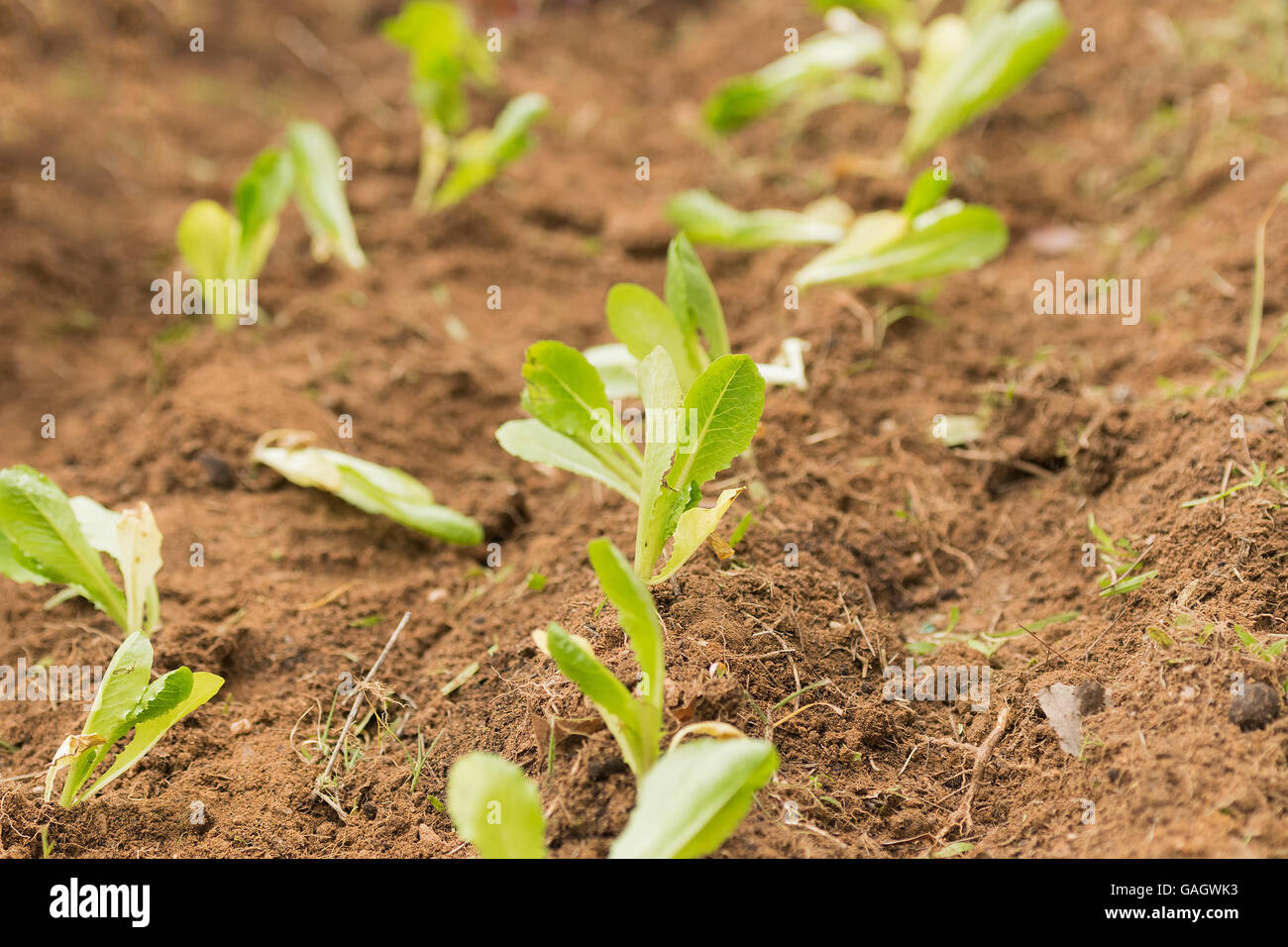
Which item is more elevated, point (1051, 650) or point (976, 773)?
point (1051, 650)

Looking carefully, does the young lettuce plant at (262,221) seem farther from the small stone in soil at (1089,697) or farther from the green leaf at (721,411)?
the small stone in soil at (1089,697)

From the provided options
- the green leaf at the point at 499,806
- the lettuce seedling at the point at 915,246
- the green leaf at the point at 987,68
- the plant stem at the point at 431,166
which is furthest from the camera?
the plant stem at the point at 431,166

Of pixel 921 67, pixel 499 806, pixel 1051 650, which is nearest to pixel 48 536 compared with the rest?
pixel 499 806

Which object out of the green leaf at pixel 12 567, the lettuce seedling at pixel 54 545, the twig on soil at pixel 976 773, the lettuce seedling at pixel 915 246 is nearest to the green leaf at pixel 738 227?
the lettuce seedling at pixel 915 246

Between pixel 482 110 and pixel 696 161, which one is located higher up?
pixel 482 110

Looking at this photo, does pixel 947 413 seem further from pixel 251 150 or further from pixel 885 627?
pixel 251 150

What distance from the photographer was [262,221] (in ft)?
7.04

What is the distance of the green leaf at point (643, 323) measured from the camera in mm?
1553

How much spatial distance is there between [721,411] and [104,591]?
0.93 metres

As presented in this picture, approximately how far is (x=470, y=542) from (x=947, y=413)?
0.90 metres

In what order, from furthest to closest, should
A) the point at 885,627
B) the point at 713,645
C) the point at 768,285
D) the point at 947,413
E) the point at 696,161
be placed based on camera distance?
the point at 696,161, the point at 768,285, the point at 947,413, the point at 885,627, the point at 713,645

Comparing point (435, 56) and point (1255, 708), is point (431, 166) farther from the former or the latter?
point (1255, 708)
